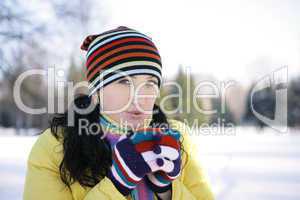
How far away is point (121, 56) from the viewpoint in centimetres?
135

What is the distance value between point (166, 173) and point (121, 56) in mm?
489

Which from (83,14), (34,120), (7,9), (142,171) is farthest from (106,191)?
(34,120)

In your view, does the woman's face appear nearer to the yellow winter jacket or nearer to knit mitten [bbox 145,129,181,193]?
knit mitten [bbox 145,129,181,193]

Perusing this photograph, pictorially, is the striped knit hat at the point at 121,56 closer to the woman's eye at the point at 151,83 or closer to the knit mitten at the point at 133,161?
the woman's eye at the point at 151,83

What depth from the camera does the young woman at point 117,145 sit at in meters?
1.18

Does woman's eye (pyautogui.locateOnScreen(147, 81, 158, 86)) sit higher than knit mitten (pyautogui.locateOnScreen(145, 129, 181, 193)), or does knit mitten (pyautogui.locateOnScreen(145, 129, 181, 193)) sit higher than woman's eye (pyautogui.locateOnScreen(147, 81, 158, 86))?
woman's eye (pyautogui.locateOnScreen(147, 81, 158, 86))

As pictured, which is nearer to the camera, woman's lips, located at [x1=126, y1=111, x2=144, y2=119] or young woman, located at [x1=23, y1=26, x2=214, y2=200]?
young woman, located at [x1=23, y1=26, x2=214, y2=200]

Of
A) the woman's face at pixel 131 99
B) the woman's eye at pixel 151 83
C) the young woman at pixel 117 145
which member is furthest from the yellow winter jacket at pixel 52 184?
the woman's eye at pixel 151 83

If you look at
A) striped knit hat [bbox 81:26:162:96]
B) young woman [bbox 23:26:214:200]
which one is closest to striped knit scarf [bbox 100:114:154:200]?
young woman [bbox 23:26:214:200]

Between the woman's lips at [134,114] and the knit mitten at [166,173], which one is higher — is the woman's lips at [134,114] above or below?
above

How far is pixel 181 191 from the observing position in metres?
1.30

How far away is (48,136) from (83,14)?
7468 mm

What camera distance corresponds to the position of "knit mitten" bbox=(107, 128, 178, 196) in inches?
45.6

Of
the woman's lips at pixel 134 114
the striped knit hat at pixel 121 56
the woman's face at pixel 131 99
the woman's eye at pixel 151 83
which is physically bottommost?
the woman's lips at pixel 134 114
